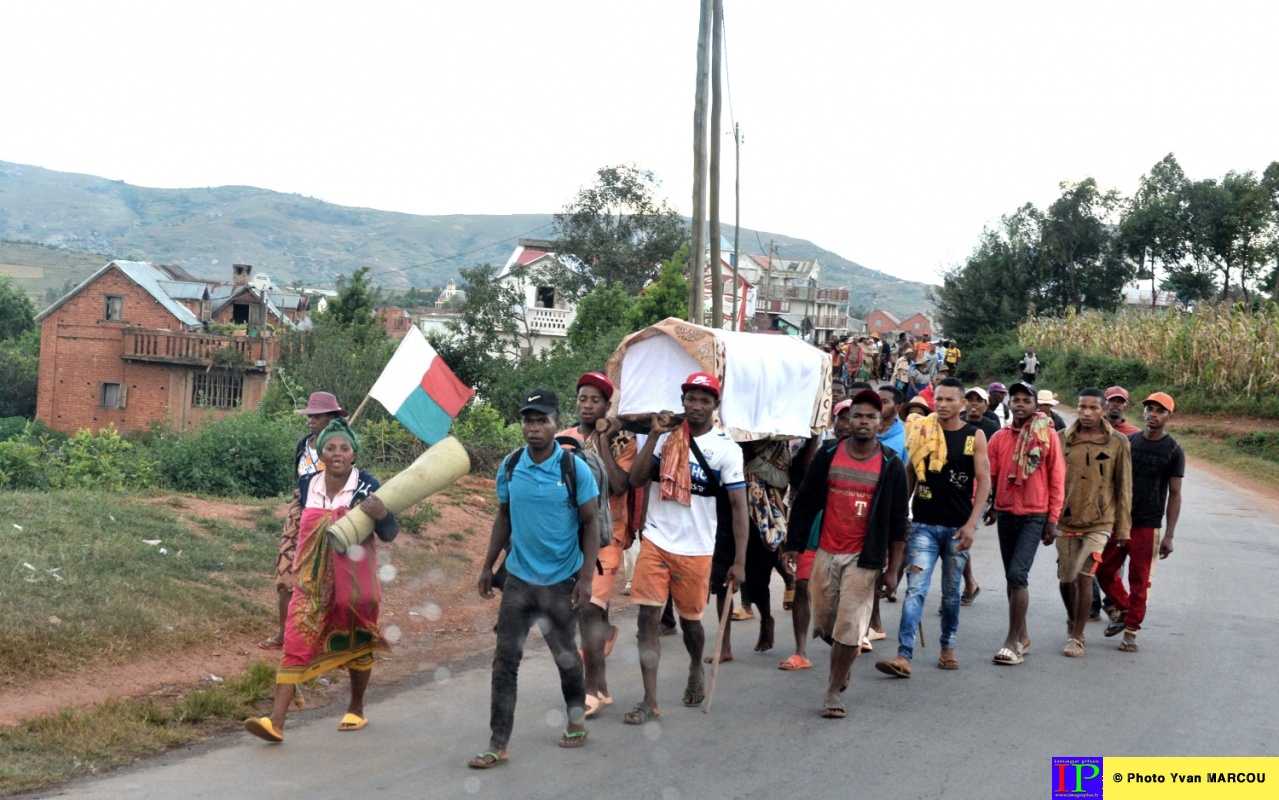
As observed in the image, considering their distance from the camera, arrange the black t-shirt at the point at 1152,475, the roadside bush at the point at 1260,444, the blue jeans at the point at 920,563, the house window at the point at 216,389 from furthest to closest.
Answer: the house window at the point at 216,389, the roadside bush at the point at 1260,444, the black t-shirt at the point at 1152,475, the blue jeans at the point at 920,563

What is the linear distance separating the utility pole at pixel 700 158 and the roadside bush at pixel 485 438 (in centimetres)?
317

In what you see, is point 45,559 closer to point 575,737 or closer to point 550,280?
point 575,737

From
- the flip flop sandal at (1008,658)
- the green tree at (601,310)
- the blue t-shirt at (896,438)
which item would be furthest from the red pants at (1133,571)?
the green tree at (601,310)

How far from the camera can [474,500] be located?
45.0ft

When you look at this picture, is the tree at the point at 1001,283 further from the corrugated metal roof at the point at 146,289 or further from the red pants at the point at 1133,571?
the red pants at the point at 1133,571

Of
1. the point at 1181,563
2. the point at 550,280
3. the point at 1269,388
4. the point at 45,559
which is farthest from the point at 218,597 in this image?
the point at 550,280

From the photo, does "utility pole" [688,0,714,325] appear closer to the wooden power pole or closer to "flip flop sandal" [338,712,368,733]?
the wooden power pole

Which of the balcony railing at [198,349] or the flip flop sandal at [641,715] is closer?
the flip flop sandal at [641,715]

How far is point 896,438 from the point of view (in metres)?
8.08

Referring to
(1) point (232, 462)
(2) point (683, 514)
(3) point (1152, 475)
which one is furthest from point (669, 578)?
(1) point (232, 462)

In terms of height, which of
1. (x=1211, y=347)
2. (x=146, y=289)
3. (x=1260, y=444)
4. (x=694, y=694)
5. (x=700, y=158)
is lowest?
(x=694, y=694)

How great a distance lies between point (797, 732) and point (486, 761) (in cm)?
182

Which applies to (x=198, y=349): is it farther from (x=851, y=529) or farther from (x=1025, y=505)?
(x=851, y=529)

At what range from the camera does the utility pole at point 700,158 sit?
16.4m
